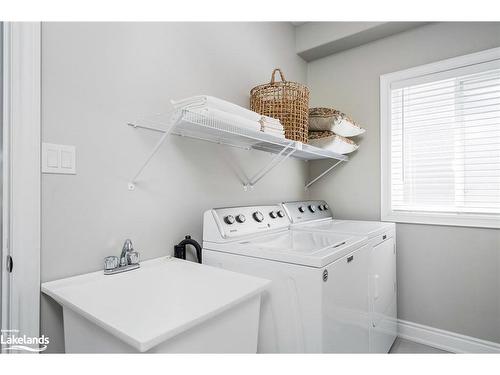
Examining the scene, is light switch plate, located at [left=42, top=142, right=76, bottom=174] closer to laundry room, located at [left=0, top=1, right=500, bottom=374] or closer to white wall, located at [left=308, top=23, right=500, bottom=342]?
laundry room, located at [left=0, top=1, right=500, bottom=374]

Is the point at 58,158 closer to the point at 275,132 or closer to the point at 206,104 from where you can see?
the point at 206,104

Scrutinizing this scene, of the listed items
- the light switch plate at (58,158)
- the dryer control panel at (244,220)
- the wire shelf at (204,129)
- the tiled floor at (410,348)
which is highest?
the wire shelf at (204,129)

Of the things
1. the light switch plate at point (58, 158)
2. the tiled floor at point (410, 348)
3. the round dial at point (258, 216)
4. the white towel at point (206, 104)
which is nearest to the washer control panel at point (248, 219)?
the round dial at point (258, 216)

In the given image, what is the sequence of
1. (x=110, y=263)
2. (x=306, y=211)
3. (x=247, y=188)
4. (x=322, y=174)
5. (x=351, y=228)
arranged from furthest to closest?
1. (x=322, y=174)
2. (x=306, y=211)
3. (x=247, y=188)
4. (x=351, y=228)
5. (x=110, y=263)

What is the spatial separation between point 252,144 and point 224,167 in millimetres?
275

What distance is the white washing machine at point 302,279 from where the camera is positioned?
1165 millimetres

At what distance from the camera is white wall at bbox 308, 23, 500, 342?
2.04 metres

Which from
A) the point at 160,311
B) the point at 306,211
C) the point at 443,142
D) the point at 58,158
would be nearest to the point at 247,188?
the point at 306,211

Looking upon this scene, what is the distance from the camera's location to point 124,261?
1.30 m

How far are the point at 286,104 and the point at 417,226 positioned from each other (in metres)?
1.50

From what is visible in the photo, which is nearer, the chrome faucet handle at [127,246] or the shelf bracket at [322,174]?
the chrome faucet handle at [127,246]

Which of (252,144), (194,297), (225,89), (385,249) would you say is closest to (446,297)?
(385,249)

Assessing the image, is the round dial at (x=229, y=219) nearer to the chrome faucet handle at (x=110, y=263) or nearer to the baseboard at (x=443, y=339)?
the chrome faucet handle at (x=110, y=263)

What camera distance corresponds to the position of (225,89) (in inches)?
77.4
